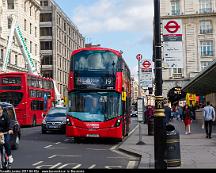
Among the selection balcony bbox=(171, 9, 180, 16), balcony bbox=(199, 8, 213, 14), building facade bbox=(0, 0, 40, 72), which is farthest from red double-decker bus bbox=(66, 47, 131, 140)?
balcony bbox=(199, 8, 213, 14)

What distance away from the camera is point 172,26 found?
39.5ft

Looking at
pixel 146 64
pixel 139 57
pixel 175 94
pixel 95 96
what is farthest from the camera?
pixel 175 94

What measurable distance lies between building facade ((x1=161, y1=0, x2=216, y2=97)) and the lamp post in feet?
222

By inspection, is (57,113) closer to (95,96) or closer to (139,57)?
(139,57)

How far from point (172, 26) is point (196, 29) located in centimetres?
A: 6920

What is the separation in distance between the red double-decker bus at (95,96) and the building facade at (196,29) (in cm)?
5835

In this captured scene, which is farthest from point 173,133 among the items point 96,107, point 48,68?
point 48,68

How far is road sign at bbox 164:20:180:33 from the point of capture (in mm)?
11984

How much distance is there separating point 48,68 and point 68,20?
64.7 feet

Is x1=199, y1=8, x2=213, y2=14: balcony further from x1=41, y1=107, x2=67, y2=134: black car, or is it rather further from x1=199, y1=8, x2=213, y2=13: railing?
x1=41, y1=107, x2=67, y2=134: black car

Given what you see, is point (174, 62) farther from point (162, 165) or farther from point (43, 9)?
point (43, 9)

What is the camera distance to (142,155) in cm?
1513

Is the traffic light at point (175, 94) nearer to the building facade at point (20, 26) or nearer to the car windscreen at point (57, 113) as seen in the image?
the building facade at point (20, 26)

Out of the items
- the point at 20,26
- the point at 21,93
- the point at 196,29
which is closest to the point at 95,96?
the point at 21,93
